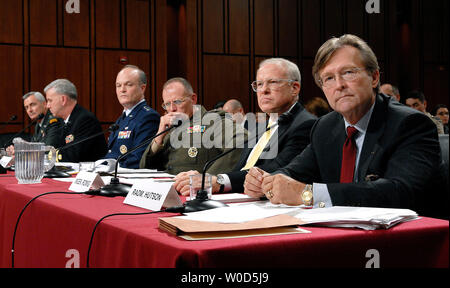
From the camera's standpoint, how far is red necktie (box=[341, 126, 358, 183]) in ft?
6.13

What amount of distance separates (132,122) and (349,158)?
8.65 ft

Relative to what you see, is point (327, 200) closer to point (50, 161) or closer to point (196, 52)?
point (50, 161)

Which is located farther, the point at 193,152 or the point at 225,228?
the point at 193,152

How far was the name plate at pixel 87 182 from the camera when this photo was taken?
206 cm

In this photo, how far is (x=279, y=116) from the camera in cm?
235

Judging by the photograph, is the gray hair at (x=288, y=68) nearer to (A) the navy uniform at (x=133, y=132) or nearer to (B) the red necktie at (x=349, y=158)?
(B) the red necktie at (x=349, y=158)

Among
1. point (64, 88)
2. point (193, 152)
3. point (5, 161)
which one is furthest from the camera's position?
point (64, 88)

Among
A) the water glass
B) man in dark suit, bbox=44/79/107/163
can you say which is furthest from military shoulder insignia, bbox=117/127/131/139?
the water glass

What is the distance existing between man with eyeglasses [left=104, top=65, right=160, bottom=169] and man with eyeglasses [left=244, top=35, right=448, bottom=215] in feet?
7.04

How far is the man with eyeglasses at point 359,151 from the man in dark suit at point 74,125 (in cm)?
280

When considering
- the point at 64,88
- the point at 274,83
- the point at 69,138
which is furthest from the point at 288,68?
the point at 64,88

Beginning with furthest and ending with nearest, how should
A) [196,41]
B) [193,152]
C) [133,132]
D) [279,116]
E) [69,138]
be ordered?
[196,41] → [69,138] → [133,132] → [193,152] → [279,116]

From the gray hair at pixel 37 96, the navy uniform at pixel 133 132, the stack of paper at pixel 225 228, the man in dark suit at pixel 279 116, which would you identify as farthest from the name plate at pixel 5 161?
the gray hair at pixel 37 96

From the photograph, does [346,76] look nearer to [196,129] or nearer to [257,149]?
[257,149]
